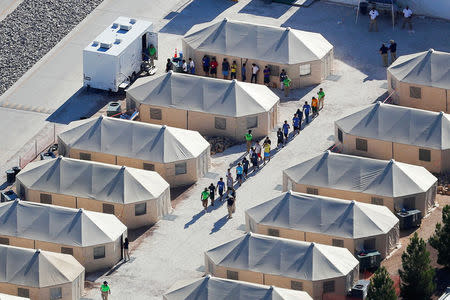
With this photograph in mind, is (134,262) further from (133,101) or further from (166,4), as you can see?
(166,4)

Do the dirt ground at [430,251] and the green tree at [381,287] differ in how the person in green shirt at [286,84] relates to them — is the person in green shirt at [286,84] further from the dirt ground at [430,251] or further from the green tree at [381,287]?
the green tree at [381,287]

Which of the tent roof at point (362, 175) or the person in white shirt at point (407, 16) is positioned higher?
the person in white shirt at point (407, 16)

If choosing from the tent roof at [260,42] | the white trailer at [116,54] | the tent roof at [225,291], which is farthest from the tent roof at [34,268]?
the tent roof at [260,42]

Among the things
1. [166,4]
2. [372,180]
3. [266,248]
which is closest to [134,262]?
[266,248]

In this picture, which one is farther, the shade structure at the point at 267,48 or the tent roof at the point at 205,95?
the shade structure at the point at 267,48

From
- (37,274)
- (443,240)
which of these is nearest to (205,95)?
(37,274)

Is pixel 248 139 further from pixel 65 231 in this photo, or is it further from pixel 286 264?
pixel 65 231

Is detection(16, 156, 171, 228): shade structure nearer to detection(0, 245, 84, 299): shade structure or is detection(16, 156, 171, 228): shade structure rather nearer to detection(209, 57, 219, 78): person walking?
detection(0, 245, 84, 299): shade structure
